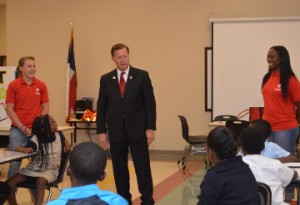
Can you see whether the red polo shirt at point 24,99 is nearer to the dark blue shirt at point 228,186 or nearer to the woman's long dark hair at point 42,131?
the woman's long dark hair at point 42,131

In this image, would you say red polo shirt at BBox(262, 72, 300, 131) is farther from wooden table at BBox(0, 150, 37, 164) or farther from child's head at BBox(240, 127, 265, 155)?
wooden table at BBox(0, 150, 37, 164)

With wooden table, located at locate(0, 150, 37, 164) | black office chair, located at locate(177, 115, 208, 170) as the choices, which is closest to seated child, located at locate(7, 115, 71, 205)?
wooden table, located at locate(0, 150, 37, 164)

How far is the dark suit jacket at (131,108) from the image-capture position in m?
4.10

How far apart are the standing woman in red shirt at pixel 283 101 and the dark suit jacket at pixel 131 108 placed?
1082 mm

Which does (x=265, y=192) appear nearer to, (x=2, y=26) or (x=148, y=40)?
(x=148, y=40)

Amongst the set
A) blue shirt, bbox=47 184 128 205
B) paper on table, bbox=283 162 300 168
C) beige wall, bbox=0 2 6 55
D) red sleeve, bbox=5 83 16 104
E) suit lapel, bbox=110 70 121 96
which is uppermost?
beige wall, bbox=0 2 6 55

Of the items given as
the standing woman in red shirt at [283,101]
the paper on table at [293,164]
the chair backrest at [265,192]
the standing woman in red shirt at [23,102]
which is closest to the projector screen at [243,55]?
the standing woman in red shirt at [283,101]

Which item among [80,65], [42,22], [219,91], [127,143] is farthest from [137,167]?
[42,22]

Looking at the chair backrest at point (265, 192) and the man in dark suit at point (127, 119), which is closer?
the chair backrest at point (265, 192)

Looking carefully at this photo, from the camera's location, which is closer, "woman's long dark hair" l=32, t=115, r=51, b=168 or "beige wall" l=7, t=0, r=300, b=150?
"woman's long dark hair" l=32, t=115, r=51, b=168

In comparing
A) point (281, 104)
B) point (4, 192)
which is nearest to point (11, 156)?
point (4, 192)

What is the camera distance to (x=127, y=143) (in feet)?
13.8

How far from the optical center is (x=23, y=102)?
4930mm

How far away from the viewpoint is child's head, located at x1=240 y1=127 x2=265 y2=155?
9.63ft
